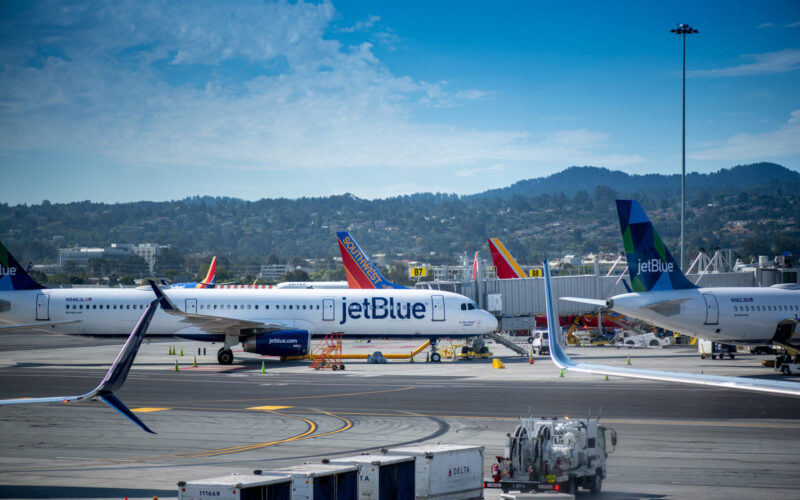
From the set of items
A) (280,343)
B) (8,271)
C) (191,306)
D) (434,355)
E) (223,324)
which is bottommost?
(434,355)

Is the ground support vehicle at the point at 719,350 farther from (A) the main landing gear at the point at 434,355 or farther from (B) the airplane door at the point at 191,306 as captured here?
(B) the airplane door at the point at 191,306

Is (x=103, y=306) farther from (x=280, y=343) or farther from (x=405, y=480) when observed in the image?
(x=405, y=480)

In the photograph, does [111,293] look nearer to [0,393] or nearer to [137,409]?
[0,393]

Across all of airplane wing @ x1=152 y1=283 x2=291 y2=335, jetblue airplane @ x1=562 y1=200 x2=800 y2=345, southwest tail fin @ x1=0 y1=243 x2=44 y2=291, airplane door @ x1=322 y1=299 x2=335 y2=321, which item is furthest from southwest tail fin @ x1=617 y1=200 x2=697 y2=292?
southwest tail fin @ x1=0 y1=243 x2=44 y2=291

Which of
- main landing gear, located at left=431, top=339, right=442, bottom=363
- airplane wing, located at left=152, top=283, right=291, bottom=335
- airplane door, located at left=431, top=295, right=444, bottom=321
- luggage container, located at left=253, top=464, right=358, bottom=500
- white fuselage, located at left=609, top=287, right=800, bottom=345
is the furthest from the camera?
main landing gear, located at left=431, top=339, right=442, bottom=363

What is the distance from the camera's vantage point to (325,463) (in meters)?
14.3

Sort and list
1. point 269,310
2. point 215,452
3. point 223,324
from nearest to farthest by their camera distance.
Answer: point 215,452, point 223,324, point 269,310

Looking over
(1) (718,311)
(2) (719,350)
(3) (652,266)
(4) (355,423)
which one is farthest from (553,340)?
(2) (719,350)

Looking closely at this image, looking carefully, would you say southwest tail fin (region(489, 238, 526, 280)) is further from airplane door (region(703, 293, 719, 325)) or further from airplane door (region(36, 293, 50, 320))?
airplane door (region(36, 293, 50, 320))

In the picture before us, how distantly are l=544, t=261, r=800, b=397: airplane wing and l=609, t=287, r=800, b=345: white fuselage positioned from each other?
24848 mm

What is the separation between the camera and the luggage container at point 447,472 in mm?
14828

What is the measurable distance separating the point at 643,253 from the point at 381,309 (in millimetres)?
17236

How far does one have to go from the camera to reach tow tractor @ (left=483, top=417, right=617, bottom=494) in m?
15.9

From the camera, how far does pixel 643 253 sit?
3919cm
